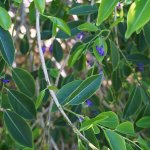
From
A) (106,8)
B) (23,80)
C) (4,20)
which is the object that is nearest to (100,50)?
(23,80)

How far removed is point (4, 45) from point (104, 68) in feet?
1.48

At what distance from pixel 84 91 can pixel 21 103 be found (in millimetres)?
200

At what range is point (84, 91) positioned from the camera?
110cm

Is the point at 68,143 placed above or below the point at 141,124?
below

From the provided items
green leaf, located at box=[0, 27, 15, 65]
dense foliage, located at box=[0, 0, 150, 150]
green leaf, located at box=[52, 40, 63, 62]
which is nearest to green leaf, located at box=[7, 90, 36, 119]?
dense foliage, located at box=[0, 0, 150, 150]

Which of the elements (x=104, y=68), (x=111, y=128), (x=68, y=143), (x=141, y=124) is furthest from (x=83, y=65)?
(x=68, y=143)

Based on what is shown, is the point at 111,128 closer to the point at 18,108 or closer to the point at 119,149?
the point at 119,149

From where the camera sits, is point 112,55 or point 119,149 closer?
point 119,149

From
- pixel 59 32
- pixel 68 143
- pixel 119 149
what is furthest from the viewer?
pixel 68 143

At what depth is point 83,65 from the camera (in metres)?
1.38

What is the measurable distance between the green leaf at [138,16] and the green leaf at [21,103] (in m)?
0.54

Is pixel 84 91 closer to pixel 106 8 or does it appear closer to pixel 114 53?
pixel 114 53

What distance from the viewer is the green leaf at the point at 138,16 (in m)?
0.70

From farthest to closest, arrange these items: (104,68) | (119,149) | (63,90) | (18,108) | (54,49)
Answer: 1. (54,49)
2. (104,68)
3. (18,108)
4. (63,90)
5. (119,149)
